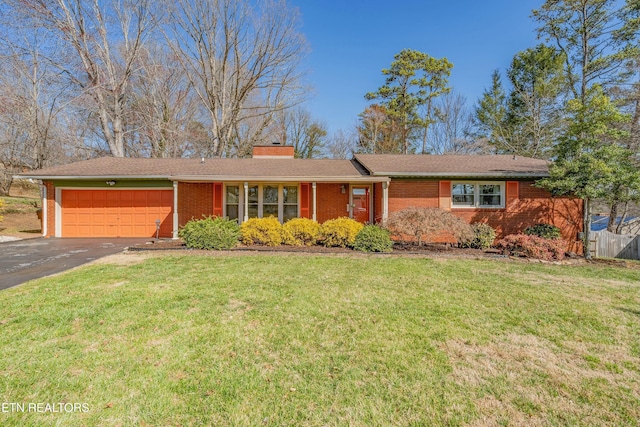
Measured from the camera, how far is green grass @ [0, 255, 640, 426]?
2.18m

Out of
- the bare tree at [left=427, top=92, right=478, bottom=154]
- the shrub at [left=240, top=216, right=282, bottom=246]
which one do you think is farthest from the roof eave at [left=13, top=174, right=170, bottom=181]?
the bare tree at [left=427, top=92, right=478, bottom=154]

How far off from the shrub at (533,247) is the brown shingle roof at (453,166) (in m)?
2.92

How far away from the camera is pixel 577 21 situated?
55.0 feet

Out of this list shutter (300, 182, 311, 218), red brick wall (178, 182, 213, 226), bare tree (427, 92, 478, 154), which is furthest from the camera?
bare tree (427, 92, 478, 154)

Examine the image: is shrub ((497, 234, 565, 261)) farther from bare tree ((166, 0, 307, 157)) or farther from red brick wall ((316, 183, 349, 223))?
bare tree ((166, 0, 307, 157))

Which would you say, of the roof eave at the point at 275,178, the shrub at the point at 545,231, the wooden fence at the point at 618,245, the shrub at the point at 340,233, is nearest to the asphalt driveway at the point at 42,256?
the roof eave at the point at 275,178

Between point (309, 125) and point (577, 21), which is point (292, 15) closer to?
point (309, 125)

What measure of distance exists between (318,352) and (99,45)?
21387 mm

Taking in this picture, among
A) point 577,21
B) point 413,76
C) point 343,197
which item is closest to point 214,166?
point 343,197

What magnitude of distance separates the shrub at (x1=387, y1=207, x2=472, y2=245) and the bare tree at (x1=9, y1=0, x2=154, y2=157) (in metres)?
17.2

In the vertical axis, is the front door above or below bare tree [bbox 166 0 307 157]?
below

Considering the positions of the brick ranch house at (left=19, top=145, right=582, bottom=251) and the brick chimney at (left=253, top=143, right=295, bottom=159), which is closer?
the brick ranch house at (left=19, top=145, right=582, bottom=251)

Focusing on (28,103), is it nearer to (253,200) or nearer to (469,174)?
(253,200)

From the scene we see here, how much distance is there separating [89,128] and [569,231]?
2772 centimetres
